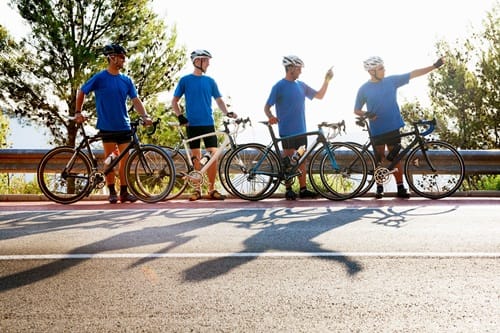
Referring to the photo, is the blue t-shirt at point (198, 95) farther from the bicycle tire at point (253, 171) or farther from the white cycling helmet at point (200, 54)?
the bicycle tire at point (253, 171)

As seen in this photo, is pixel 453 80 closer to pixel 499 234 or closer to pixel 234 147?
pixel 234 147

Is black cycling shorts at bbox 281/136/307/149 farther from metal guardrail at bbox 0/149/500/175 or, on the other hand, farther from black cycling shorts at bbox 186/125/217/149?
metal guardrail at bbox 0/149/500/175

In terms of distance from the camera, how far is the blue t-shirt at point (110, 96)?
27.7 feet

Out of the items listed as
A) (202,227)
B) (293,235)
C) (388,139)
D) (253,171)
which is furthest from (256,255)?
(388,139)

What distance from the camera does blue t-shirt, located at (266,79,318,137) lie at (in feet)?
29.7

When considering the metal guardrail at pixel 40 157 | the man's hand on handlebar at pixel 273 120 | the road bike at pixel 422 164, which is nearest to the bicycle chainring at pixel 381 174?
the road bike at pixel 422 164

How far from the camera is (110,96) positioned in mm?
8484

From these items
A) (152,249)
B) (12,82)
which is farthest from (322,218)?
(12,82)

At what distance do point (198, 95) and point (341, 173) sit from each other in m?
2.34

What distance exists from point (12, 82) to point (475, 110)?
1719 cm

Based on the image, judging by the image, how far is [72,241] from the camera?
5.59 meters

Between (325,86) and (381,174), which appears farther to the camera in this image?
(325,86)

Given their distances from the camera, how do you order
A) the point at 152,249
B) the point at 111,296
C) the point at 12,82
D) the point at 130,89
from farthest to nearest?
the point at 12,82 < the point at 130,89 < the point at 152,249 < the point at 111,296

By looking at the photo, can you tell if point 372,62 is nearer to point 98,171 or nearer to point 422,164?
point 422,164
